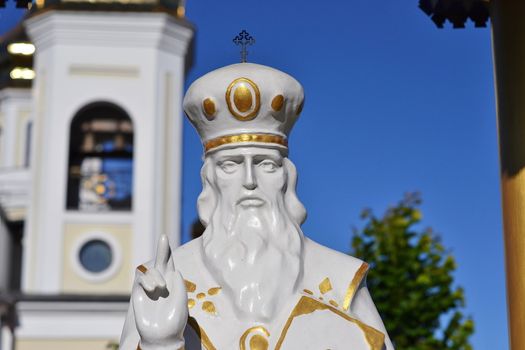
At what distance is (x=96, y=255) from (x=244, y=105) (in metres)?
18.5

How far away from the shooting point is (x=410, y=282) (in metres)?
13.7

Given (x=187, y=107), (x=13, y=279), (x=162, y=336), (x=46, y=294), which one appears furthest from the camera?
(x=13, y=279)

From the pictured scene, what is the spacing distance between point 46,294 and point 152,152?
2.84m

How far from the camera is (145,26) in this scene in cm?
2262

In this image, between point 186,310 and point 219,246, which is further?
point 219,246

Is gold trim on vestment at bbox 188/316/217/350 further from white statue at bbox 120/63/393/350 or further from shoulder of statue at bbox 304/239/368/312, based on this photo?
shoulder of statue at bbox 304/239/368/312

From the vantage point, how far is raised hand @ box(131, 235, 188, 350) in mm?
3967

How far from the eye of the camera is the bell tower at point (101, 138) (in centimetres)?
2217

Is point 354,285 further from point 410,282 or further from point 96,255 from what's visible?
point 96,255

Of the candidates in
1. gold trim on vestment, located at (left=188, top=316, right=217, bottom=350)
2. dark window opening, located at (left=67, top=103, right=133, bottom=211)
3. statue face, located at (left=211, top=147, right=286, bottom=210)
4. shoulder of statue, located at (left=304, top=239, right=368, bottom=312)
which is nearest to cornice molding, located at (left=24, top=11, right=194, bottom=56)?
dark window opening, located at (left=67, top=103, right=133, bottom=211)

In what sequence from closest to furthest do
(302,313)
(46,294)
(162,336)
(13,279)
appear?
1. (162,336)
2. (302,313)
3. (46,294)
4. (13,279)

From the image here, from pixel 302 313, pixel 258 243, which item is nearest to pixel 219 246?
pixel 258 243

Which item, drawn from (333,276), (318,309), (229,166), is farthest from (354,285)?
(229,166)

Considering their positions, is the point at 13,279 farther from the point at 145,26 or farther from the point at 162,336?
the point at 162,336
